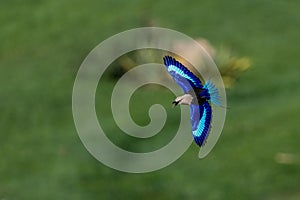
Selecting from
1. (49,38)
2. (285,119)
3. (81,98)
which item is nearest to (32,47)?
(49,38)

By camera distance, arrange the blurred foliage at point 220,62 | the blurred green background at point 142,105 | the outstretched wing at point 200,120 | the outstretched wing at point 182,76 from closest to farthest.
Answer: the outstretched wing at point 200,120 < the outstretched wing at point 182,76 < the blurred green background at point 142,105 < the blurred foliage at point 220,62

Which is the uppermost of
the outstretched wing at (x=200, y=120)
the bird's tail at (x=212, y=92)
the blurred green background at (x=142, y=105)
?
the blurred green background at (x=142, y=105)

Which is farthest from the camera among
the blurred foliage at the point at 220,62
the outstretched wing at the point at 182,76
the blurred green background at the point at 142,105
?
the blurred foliage at the point at 220,62

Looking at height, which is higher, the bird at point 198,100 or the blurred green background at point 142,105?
the blurred green background at point 142,105

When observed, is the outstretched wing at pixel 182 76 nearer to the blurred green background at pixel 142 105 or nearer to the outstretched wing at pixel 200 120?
the outstretched wing at pixel 200 120

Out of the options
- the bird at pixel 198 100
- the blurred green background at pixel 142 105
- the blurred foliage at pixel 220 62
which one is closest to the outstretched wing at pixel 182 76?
the bird at pixel 198 100

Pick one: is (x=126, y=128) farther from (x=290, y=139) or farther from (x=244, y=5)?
(x=244, y=5)

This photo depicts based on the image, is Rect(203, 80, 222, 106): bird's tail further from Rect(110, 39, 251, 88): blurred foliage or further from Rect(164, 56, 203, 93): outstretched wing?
Rect(110, 39, 251, 88): blurred foliage
